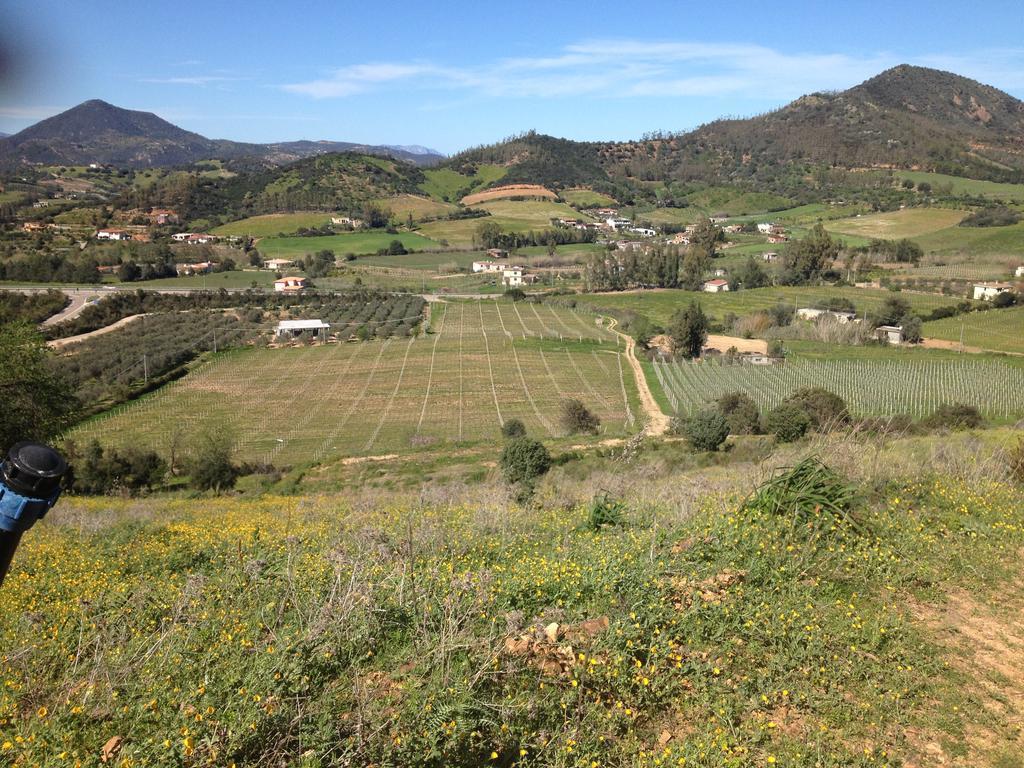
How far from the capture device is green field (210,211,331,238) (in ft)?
383

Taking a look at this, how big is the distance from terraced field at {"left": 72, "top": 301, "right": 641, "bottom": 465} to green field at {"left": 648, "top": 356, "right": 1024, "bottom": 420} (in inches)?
157

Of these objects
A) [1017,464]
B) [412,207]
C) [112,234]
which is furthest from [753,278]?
[112,234]

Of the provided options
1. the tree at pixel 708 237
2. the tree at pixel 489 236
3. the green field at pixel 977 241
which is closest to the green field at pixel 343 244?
the tree at pixel 489 236

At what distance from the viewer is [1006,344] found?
164 ft

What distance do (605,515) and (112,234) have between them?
119793 mm

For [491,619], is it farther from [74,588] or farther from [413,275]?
[413,275]

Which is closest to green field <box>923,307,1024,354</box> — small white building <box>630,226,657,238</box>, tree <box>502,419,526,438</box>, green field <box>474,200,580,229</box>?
tree <box>502,419,526,438</box>

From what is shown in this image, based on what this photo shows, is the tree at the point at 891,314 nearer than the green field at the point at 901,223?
Yes

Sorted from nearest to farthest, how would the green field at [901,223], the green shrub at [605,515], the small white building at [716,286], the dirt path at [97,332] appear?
1. the green shrub at [605,515]
2. the dirt path at [97,332]
3. the small white building at [716,286]
4. the green field at [901,223]

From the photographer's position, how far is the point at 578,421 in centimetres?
3409

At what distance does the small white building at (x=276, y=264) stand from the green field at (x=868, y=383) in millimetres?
66988

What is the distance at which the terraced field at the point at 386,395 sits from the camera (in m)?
34.2

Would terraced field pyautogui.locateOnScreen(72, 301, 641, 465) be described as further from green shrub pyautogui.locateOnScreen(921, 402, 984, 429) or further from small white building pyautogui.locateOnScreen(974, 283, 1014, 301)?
small white building pyautogui.locateOnScreen(974, 283, 1014, 301)

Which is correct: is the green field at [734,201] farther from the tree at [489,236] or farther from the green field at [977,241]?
the tree at [489,236]
